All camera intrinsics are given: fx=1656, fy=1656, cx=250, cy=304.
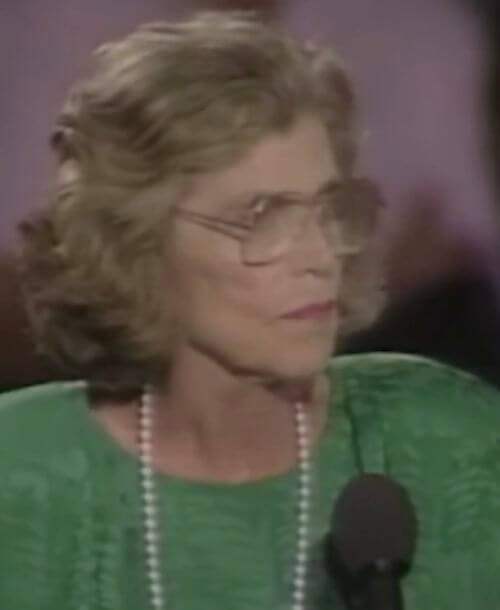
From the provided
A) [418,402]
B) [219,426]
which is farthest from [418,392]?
[219,426]

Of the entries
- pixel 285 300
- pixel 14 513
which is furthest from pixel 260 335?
pixel 14 513

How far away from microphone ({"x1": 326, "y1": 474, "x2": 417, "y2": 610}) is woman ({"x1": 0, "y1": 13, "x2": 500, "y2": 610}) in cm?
15

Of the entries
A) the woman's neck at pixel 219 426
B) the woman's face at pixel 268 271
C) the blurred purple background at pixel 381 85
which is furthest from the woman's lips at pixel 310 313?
the blurred purple background at pixel 381 85

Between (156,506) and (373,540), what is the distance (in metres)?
0.32

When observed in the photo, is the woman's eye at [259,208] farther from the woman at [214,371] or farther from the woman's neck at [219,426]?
the woman's neck at [219,426]

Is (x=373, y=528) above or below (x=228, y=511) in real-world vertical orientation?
above

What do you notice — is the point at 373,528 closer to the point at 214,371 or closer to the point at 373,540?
the point at 373,540

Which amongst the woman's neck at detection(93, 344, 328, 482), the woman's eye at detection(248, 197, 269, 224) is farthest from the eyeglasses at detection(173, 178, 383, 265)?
the woman's neck at detection(93, 344, 328, 482)

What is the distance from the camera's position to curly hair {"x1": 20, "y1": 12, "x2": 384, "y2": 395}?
3.66ft

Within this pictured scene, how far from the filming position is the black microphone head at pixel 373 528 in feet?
3.03

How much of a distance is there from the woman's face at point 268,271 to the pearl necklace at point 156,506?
116 millimetres

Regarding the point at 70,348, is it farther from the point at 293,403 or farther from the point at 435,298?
the point at 435,298

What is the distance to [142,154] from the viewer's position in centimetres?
113

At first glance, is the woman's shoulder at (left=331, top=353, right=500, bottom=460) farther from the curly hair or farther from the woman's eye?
the woman's eye
